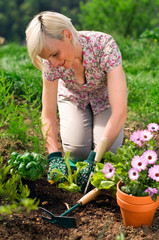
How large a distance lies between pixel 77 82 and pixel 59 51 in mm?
568

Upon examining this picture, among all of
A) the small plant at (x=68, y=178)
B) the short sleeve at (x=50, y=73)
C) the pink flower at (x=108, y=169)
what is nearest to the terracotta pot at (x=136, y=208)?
the pink flower at (x=108, y=169)

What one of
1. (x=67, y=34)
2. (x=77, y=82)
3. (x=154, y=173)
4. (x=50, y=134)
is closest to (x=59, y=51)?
(x=67, y=34)

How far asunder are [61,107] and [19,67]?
1850 millimetres

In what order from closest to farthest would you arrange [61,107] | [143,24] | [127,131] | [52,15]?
[52,15] < [61,107] < [127,131] < [143,24]

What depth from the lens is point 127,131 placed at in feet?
10.7

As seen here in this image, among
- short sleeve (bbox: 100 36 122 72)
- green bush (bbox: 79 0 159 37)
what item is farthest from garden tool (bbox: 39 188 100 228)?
green bush (bbox: 79 0 159 37)

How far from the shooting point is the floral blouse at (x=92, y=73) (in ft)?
7.78

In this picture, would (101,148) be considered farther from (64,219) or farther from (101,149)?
(64,219)

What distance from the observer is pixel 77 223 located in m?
1.93

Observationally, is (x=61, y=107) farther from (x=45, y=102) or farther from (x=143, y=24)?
(x=143, y=24)

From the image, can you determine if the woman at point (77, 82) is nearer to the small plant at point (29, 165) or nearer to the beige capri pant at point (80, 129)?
the beige capri pant at point (80, 129)

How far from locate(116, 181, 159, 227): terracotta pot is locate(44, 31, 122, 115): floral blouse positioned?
997 millimetres

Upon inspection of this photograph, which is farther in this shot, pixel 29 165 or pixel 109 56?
pixel 109 56

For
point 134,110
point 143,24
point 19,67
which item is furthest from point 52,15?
point 143,24
